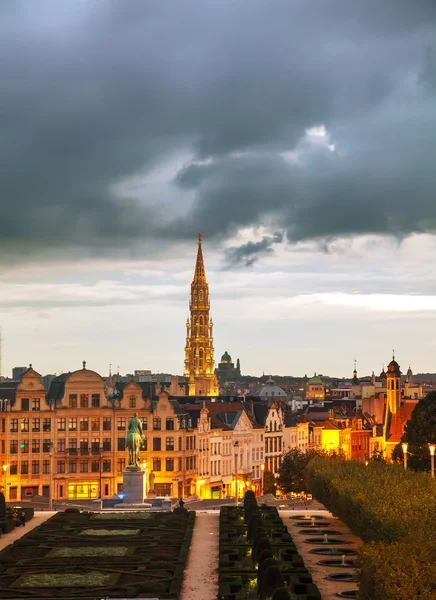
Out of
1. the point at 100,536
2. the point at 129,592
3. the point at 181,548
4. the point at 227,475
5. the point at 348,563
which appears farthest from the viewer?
the point at 227,475

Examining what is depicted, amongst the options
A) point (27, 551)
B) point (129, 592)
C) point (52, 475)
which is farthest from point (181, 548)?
point (52, 475)

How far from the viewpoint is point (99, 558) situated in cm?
6644

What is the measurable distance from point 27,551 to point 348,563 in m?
18.0

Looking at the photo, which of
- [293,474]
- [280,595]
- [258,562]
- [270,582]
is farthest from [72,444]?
[280,595]

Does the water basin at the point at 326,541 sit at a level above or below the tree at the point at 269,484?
below

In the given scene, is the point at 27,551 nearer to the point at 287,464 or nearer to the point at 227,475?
the point at 287,464

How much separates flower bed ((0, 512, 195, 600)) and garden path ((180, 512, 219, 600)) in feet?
1.70

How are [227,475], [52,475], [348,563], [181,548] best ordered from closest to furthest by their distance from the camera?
[348,563] → [181,548] → [52,475] → [227,475]

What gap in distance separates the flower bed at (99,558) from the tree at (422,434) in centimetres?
3348

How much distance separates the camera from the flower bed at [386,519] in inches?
1662

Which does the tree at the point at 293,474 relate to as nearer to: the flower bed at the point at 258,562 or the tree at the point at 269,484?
the tree at the point at 269,484

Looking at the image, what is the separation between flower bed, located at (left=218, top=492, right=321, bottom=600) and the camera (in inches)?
2052

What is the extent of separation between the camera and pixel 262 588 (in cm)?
5066

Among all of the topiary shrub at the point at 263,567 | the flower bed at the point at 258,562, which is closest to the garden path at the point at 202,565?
the flower bed at the point at 258,562
